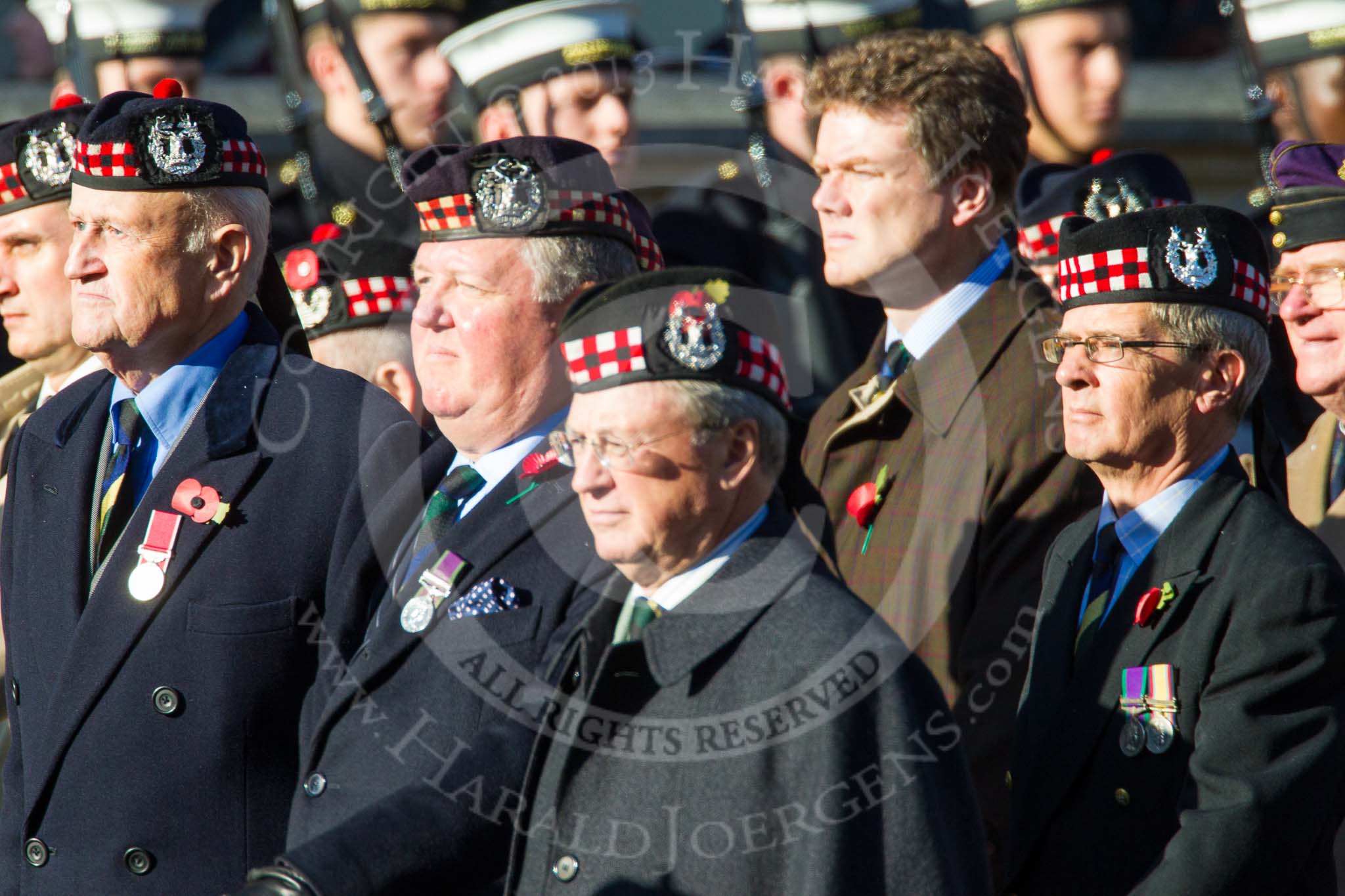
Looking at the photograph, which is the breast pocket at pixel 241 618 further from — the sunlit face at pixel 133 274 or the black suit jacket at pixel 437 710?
the sunlit face at pixel 133 274

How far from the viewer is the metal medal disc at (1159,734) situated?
139 inches

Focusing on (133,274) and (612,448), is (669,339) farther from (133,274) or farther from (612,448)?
(133,274)

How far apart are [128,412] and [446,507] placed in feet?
2.50

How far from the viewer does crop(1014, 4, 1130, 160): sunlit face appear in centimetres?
656

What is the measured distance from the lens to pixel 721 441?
3.26 m

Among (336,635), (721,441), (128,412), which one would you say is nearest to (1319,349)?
(721,441)

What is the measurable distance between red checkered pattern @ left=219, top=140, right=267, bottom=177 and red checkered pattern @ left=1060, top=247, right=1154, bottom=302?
5.72 feet

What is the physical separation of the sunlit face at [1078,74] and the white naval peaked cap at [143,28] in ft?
9.79

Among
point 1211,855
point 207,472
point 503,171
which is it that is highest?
point 503,171

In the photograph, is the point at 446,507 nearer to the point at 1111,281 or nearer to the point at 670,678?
the point at 670,678

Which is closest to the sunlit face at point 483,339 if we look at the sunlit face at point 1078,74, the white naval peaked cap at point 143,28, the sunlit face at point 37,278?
the sunlit face at point 37,278

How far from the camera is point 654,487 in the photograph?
3.22 metres

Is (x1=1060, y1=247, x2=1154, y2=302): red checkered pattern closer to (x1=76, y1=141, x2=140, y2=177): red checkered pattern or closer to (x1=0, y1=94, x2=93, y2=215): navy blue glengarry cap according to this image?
(x1=76, y1=141, x2=140, y2=177): red checkered pattern

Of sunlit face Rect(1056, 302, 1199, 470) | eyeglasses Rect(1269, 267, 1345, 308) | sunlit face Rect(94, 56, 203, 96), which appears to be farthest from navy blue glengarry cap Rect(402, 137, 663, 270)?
sunlit face Rect(94, 56, 203, 96)
